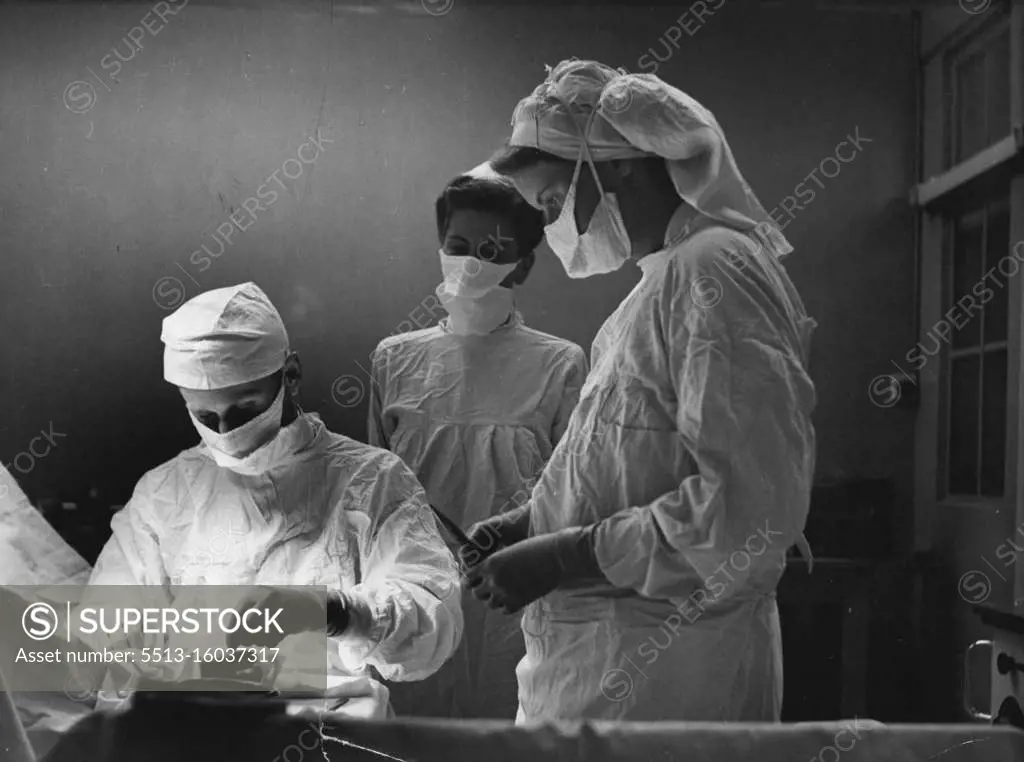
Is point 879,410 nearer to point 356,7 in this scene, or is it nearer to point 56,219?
point 356,7

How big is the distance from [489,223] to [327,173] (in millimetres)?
296

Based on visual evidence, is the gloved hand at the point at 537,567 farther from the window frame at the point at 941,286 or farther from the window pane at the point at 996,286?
the window pane at the point at 996,286

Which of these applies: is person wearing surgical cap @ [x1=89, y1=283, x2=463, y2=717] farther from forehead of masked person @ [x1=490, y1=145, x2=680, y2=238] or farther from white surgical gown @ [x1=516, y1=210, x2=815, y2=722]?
forehead of masked person @ [x1=490, y1=145, x2=680, y2=238]

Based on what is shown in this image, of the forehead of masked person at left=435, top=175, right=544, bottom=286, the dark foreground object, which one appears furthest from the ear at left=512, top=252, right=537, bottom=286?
the dark foreground object

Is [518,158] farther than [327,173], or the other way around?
[327,173]

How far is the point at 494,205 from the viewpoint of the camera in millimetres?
1664

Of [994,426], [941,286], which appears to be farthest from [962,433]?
[941,286]

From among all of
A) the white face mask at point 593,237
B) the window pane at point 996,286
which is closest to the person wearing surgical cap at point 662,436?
the white face mask at point 593,237

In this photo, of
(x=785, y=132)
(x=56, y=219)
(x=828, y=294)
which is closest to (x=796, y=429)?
(x=828, y=294)

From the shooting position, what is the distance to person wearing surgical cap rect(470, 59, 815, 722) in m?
1.37

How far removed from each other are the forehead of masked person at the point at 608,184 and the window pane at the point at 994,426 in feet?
2.19

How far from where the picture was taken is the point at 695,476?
138cm

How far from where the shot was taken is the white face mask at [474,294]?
5.49 ft

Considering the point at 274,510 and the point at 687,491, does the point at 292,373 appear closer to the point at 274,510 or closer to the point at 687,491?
the point at 274,510
